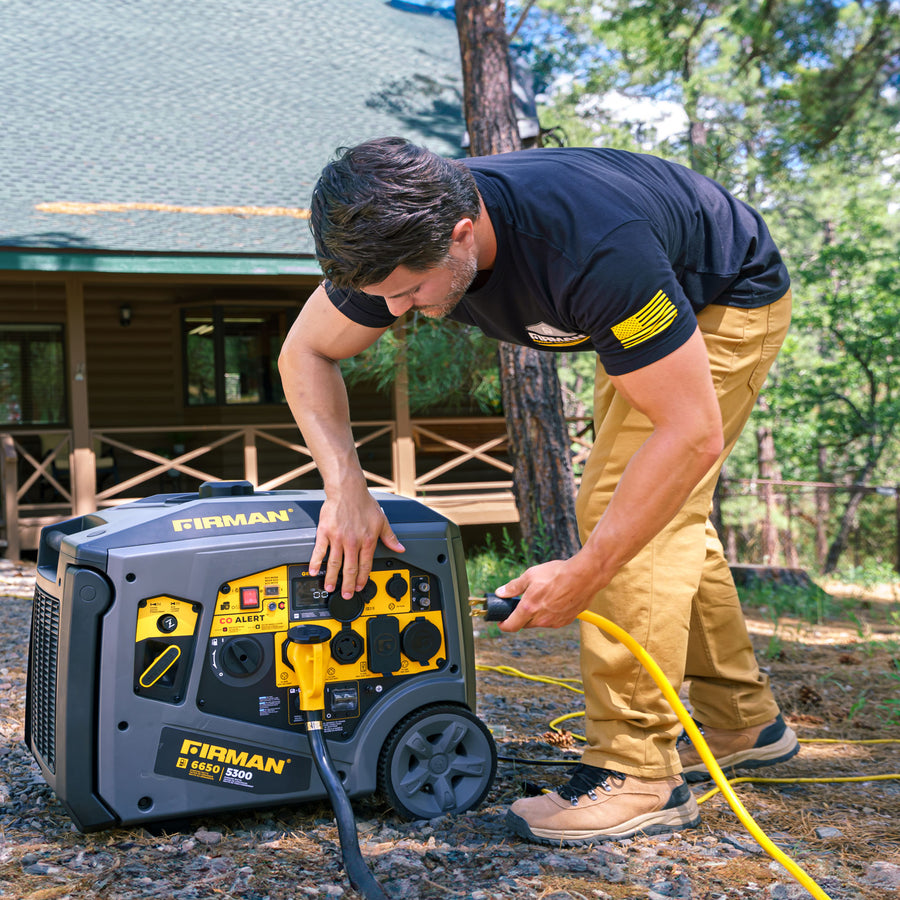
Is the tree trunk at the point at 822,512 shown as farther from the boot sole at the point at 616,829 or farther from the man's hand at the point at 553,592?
the man's hand at the point at 553,592

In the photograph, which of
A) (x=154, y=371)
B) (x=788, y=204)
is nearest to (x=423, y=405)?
(x=154, y=371)

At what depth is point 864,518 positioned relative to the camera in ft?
78.9

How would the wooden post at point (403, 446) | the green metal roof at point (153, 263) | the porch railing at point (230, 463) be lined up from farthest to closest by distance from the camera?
the wooden post at point (403, 446) < the porch railing at point (230, 463) < the green metal roof at point (153, 263)

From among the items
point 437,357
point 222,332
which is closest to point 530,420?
point 437,357

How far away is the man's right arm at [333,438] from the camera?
7.46 feet

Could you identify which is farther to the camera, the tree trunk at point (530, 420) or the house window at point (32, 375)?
the house window at point (32, 375)

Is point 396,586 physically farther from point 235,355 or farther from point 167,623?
point 235,355

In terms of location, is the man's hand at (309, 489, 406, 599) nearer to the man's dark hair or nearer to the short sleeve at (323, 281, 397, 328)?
the short sleeve at (323, 281, 397, 328)

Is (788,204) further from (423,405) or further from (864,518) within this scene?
(423,405)

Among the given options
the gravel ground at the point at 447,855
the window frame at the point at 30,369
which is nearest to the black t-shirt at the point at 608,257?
the gravel ground at the point at 447,855

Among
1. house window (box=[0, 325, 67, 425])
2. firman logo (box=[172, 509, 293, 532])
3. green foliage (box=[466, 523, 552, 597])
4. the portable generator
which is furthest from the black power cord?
house window (box=[0, 325, 67, 425])

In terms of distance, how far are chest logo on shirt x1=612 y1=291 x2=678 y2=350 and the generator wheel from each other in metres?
1.12

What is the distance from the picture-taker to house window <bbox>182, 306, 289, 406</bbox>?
12.1 metres

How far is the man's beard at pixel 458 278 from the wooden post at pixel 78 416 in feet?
27.0
